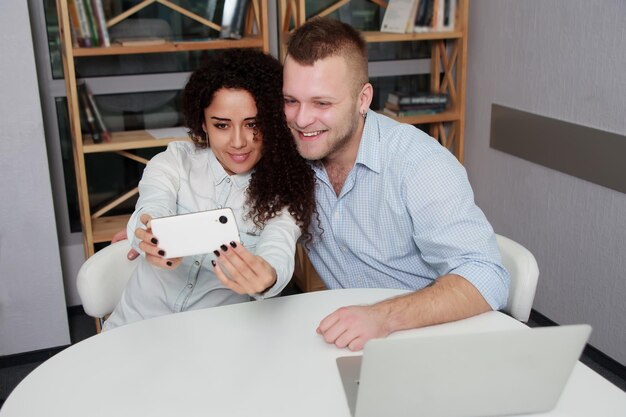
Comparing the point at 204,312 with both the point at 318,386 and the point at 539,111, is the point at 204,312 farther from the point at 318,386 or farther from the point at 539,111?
the point at 539,111

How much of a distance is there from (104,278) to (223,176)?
401mm

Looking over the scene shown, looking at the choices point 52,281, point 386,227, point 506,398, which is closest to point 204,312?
point 386,227

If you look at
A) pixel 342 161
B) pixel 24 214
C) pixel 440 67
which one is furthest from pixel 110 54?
pixel 440 67

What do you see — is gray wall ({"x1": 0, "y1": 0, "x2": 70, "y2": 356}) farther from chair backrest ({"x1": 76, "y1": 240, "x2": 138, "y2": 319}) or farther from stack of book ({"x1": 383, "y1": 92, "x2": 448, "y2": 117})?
stack of book ({"x1": 383, "y1": 92, "x2": 448, "y2": 117})

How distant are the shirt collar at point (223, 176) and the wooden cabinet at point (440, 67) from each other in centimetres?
136

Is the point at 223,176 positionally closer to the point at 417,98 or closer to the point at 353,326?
the point at 353,326

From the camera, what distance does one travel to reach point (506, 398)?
1.06m

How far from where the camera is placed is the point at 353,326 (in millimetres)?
1314

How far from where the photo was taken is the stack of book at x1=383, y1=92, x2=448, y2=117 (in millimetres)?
3332

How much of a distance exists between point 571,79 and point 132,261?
6.21 ft

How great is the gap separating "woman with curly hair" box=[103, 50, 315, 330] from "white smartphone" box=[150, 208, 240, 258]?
349 mm

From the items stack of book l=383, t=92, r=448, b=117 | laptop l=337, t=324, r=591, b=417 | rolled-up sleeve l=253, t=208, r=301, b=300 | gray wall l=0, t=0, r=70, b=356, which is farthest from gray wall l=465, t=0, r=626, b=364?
gray wall l=0, t=0, r=70, b=356

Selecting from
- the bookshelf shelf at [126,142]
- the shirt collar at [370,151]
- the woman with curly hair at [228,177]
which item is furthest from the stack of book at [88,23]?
the shirt collar at [370,151]

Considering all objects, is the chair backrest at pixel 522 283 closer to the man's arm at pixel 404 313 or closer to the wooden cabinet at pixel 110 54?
the man's arm at pixel 404 313
